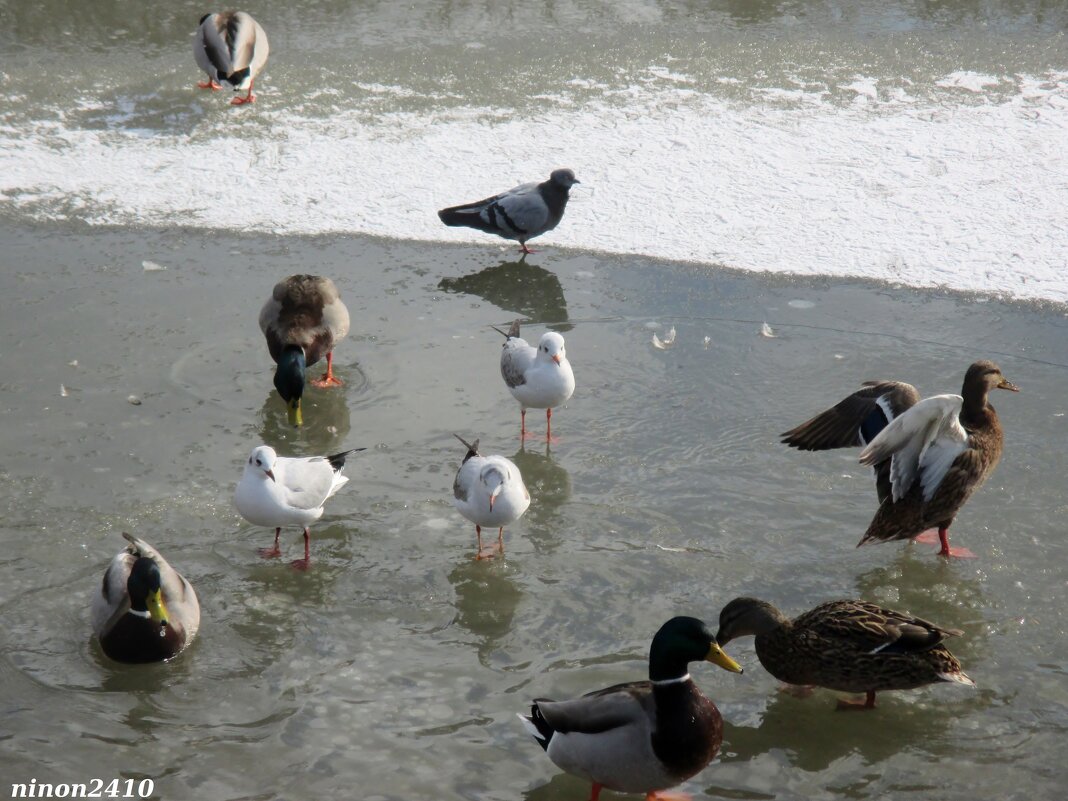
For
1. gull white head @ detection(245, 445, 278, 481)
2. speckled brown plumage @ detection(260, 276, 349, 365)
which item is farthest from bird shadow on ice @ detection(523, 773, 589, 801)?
speckled brown plumage @ detection(260, 276, 349, 365)

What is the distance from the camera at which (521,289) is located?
7168 millimetres

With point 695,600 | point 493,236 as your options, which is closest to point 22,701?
point 695,600

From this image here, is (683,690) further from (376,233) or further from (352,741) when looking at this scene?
(376,233)

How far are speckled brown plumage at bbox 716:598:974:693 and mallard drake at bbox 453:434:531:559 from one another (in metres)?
0.99

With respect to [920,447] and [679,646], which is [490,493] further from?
[920,447]

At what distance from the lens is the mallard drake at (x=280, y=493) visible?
180 inches

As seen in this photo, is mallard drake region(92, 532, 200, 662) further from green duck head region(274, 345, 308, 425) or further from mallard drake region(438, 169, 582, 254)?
mallard drake region(438, 169, 582, 254)

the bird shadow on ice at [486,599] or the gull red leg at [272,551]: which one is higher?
the gull red leg at [272,551]

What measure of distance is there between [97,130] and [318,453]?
4.39m

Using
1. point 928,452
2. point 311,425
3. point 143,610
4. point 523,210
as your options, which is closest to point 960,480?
point 928,452

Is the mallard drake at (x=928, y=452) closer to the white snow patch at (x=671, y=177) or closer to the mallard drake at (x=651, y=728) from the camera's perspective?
the mallard drake at (x=651, y=728)

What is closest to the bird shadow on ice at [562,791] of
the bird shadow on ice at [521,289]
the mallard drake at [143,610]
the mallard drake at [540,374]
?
the mallard drake at [143,610]

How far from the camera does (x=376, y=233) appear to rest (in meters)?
7.57

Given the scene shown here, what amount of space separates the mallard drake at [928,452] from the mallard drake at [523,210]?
2907mm
